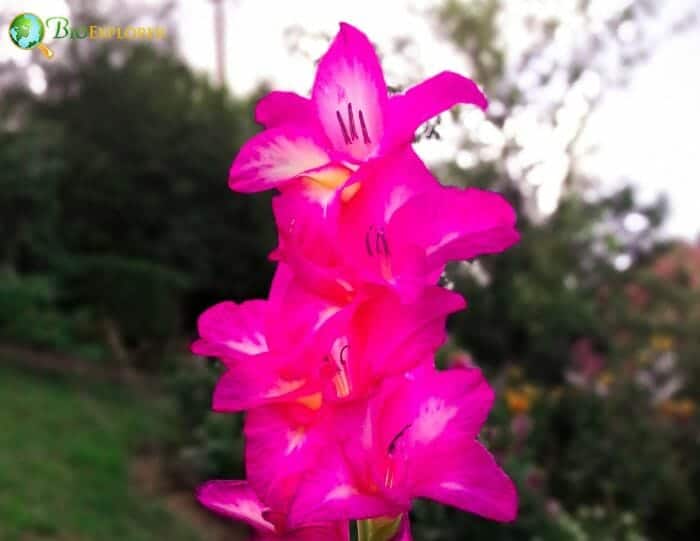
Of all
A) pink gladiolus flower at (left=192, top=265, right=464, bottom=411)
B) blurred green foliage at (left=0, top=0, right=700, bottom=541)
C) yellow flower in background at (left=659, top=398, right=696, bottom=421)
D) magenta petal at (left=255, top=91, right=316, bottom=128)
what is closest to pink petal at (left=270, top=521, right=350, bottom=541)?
pink gladiolus flower at (left=192, top=265, right=464, bottom=411)

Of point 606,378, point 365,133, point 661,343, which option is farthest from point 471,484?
point 661,343

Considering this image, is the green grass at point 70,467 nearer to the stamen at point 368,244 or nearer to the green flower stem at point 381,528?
the green flower stem at point 381,528

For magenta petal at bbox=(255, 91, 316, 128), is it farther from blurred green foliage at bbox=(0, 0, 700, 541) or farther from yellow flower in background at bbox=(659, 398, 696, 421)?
yellow flower in background at bbox=(659, 398, 696, 421)

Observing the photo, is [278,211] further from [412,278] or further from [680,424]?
[680,424]

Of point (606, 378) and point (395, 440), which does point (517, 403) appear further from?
point (395, 440)

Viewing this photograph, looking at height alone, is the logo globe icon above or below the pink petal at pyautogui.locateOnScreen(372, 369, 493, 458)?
above

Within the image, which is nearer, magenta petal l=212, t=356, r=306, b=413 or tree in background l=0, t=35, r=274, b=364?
magenta petal l=212, t=356, r=306, b=413

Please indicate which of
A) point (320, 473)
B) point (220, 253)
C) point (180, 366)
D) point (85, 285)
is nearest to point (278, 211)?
point (320, 473)
